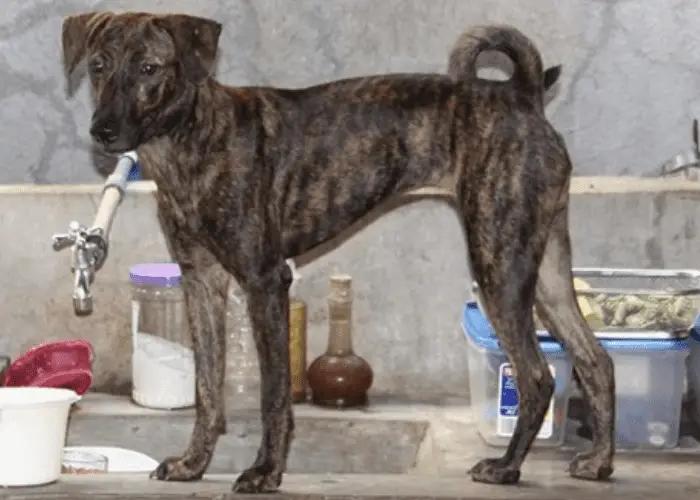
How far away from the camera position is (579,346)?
2.05m

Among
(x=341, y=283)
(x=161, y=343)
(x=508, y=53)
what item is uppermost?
(x=508, y=53)

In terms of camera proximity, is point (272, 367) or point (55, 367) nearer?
point (272, 367)

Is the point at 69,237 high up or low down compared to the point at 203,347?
up

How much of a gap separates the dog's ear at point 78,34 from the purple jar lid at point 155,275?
1.67 feet

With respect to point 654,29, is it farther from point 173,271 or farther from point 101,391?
point 101,391

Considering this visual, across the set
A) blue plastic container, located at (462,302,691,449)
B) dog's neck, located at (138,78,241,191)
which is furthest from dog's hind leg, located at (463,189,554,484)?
dog's neck, located at (138,78,241,191)

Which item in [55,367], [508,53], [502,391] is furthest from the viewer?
[55,367]

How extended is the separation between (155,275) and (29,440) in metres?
0.50

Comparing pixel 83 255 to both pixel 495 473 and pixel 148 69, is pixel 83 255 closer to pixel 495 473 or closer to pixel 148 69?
pixel 148 69

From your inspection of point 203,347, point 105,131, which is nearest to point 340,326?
point 203,347

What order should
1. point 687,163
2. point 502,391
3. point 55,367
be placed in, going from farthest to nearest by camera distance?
point 687,163 → point 55,367 → point 502,391

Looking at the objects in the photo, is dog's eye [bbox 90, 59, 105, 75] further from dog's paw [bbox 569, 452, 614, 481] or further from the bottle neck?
dog's paw [bbox 569, 452, 614, 481]

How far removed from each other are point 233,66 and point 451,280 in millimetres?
541

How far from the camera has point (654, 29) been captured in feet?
8.18
